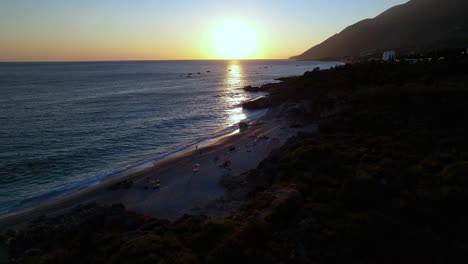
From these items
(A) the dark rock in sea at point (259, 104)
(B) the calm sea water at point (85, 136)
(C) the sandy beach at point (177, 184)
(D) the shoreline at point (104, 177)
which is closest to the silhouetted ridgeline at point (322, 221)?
(C) the sandy beach at point (177, 184)

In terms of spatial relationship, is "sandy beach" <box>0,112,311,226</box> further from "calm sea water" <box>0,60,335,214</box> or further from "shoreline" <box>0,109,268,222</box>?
Result: "calm sea water" <box>0,60,335,214</box>

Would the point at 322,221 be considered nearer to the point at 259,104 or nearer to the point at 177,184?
the point at 177,184

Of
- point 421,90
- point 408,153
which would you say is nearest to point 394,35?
point 421,90

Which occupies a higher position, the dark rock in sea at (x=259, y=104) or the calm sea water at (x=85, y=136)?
the dark rock in sea at (x=259, y=104)

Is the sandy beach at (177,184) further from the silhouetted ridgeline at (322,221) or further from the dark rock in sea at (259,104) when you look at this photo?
the dark rock in sea at (259,104)

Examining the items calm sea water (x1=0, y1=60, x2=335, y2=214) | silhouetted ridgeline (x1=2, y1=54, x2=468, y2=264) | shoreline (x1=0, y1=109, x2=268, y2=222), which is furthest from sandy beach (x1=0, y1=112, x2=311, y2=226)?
silhouetted ridgeline (x1=2, y1=54, x2=468, y2=264)

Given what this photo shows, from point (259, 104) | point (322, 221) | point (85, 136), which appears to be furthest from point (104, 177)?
point (259, 104)

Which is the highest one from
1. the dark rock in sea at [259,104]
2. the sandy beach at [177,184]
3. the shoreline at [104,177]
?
the dark rock in sea at [259,104]
